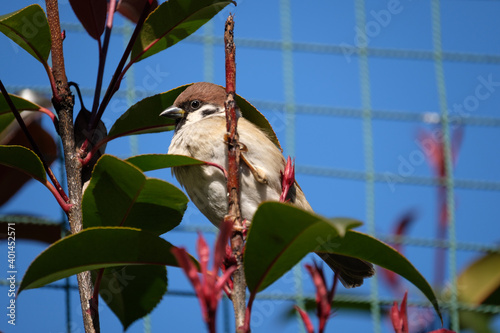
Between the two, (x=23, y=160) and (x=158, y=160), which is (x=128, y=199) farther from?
(x=23, y=160)

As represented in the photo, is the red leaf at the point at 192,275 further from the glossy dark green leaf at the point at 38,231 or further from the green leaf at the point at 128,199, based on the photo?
the glossy dark green leaf at the point at 38,231

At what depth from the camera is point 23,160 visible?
5.15 feet

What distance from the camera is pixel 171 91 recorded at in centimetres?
188

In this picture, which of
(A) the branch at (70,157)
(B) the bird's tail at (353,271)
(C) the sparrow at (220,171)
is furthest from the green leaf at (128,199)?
(B) the bird's tail at (353,271)

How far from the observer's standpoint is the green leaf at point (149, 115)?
5.93 ft

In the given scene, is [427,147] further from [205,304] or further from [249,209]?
[205,304]

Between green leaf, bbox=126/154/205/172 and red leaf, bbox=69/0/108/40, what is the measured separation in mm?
365

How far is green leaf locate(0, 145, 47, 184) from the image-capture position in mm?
1557

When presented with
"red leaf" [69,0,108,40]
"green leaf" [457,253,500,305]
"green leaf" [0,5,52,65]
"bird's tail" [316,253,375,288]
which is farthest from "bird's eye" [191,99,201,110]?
"green leaf" [457,253,500,305]

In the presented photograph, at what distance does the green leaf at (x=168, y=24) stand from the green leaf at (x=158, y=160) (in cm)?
32

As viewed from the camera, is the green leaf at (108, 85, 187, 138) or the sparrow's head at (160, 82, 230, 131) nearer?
the green leaf at (108, 85, 187, 138)

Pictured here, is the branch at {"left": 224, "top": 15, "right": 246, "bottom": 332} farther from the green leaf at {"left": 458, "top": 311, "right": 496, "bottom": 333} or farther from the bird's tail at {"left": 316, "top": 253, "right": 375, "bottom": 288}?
the green leaf at {"left": 458, "top": 311, "right": 496, "bottom": 333}

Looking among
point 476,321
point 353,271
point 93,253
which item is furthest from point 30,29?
point 476,321

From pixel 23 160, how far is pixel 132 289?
46 cm
